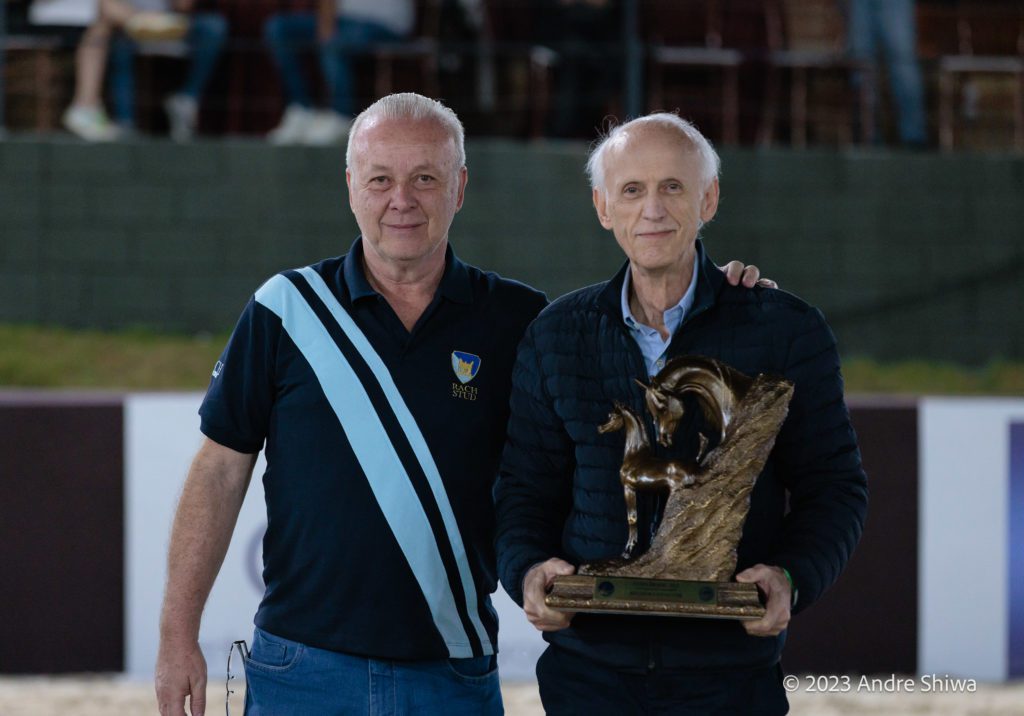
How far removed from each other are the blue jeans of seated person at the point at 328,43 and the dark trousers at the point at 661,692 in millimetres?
6300

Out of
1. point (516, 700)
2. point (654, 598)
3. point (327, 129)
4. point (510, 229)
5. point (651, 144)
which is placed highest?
point (327, 129)

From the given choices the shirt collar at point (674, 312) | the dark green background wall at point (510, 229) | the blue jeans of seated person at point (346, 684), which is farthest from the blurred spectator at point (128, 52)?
the shirt collar at point (674, 312)

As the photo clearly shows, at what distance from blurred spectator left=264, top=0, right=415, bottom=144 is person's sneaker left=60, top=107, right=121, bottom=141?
0.99 m

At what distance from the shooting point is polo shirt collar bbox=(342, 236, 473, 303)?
2.91 metres

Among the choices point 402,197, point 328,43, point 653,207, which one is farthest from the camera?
point 328,43

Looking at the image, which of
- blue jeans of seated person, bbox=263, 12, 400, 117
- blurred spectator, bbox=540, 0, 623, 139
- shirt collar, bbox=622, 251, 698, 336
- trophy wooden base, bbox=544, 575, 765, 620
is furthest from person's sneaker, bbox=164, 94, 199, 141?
trophy wooden base, bbox=544, 575, 765, 620

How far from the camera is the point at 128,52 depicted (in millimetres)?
8594

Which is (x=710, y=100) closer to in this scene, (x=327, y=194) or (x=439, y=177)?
(x=327, y=194)

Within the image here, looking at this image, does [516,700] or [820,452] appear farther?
[516,700]

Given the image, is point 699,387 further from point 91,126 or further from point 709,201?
point 91,126

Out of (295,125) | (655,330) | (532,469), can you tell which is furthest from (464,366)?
(295,125)

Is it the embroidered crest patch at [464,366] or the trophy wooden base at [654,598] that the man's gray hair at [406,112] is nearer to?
the embroidered crest patch at [464,366]

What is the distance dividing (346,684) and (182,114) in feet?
21.3

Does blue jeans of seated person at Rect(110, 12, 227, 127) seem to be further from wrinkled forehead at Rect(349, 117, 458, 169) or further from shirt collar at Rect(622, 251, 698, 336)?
shirt collar at Rect(622, 251, 698, 336)
